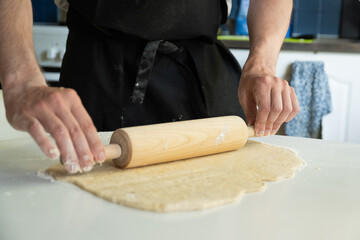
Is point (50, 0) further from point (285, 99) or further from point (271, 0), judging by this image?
point (285, 99)

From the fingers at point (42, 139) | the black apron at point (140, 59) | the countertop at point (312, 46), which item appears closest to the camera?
the fingers at point (42, 139)

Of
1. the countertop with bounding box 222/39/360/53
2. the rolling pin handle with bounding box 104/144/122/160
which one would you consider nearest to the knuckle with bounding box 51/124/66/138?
the rolling pin handle with bounding box 104/144/122/160

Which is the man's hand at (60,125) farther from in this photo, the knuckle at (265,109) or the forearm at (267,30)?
the forearm at (267,30)

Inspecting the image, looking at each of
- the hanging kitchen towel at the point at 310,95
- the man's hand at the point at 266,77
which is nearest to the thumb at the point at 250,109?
the man's hand at the point at 266,77

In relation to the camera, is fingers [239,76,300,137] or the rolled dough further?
fingers [239,76,300,137]

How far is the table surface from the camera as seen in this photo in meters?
0.55

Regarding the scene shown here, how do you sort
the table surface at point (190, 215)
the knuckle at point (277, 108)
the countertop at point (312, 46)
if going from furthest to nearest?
the countertop at point (312, 46)
the knuckle at point (277, 108)
the table surface at point (190, 215)

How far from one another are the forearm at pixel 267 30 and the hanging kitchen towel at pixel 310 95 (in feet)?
2.83

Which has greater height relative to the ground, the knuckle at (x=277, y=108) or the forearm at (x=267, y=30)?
the forearm at (x=267, y=30)

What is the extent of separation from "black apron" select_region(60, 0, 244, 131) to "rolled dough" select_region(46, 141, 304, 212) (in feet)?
0.94

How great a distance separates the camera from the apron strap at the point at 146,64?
1.10 metres

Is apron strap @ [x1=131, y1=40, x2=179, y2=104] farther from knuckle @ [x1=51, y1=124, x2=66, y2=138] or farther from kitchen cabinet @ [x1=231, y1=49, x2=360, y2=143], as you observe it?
kitchen cabinet @ [x1=231, y1=49, x2=360, y2=143]

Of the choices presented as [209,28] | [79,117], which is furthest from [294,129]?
[79,117]

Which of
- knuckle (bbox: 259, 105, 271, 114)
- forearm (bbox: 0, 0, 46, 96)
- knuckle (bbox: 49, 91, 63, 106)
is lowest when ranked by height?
knuckle (bbox: 259, 105, 271, 114)
